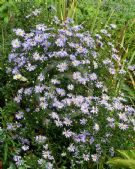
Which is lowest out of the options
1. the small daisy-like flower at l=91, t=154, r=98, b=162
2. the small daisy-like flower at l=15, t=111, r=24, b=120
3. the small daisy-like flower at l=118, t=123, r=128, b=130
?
the small daisy-like flower at l=91, t=154, r=98, b=162

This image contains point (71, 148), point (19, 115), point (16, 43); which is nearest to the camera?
point (71, 148)

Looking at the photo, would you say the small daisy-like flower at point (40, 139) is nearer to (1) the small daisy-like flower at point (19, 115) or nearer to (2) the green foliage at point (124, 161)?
(1) the small daisy-like flower at point (19, 115)

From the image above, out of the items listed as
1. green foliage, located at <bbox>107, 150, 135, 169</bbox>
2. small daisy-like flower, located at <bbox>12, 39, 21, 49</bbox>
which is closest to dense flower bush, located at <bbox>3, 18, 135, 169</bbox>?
small daisy-like flower, located at <bbox>12, 39, 21, 49</bbox>

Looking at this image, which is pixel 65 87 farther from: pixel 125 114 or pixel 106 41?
pixel 106 41

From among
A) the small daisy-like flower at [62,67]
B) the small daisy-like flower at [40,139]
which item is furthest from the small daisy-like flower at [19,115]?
the small daisy-like flower at [62,67]

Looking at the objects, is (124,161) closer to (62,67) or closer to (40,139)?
(40,139)

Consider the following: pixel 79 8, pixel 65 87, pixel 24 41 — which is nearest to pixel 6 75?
pixel 24 41

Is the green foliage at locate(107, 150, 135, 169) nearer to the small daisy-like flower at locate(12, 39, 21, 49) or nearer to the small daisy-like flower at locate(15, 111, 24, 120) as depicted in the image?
the small daisy-like flower at locate(15, 111, 24, 120)

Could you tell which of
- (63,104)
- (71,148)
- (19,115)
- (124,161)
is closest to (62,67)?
(63,104)
